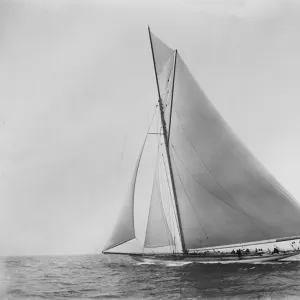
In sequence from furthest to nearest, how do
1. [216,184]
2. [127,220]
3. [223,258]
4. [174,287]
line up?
[127,220] < [223,258] < [216,184] < [174,287]

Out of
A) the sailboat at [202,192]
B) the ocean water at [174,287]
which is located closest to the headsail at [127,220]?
the sailboat at [202,192]

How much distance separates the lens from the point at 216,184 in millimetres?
18141

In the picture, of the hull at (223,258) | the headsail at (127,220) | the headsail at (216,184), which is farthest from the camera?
the headsail at (127,220)

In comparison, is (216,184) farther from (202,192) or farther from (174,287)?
(174,287)

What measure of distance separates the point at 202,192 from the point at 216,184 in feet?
3.03

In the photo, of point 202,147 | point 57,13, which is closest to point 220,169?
point 202,147

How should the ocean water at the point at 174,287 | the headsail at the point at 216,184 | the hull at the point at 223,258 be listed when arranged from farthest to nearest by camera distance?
1. the hull at the point at 223,258
2. the headsail at the point at 216,184
3. the ocean water at the point at 174,287

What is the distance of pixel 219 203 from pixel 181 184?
8.21 ft

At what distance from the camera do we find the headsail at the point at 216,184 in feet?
55.1

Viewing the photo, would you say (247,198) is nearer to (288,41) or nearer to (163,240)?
(163,240)

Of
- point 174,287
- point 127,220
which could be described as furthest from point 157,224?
point 174,287

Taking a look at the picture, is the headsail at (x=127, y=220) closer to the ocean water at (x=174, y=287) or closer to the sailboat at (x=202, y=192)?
the sailboat at (x=202, y=192)

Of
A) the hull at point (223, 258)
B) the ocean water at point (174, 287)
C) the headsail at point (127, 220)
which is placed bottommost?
the ocean water at point (174, 287)

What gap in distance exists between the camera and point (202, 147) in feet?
61.3
